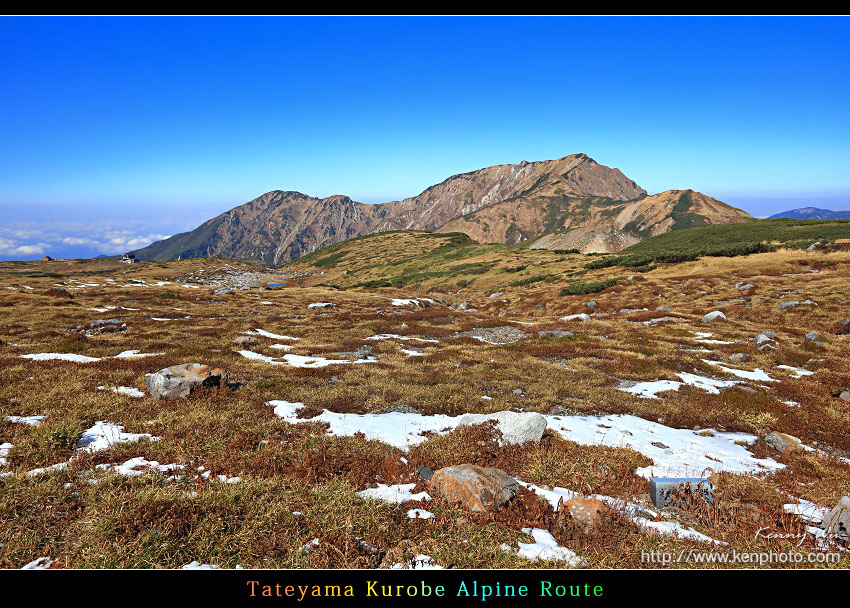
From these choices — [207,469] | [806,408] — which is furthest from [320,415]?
[806,408]

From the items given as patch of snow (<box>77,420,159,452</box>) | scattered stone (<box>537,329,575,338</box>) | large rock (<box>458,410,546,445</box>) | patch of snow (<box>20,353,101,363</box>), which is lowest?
scattered stone (<box>537,329,575,338</box>)

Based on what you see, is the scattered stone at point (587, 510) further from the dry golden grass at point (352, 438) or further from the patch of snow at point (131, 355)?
the patch of snow at point (131, 355)

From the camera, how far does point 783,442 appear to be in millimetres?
11602

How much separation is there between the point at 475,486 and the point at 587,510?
87.2 inches

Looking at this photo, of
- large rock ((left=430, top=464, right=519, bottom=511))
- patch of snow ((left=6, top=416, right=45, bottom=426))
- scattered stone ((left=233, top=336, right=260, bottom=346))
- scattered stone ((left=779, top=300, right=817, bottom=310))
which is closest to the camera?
large rock ((left=430, top=464, right=519, bottom=511))

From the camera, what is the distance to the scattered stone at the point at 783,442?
1145 centimetres

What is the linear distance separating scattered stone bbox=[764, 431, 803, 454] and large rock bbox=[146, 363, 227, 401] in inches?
803

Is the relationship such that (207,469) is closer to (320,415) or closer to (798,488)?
(320,415)

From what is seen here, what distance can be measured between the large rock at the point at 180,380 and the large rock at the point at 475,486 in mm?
10492

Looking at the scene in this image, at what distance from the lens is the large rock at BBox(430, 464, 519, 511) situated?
7.19 m

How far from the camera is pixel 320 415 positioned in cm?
1271

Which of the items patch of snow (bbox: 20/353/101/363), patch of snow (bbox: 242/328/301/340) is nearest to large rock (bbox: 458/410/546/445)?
patch of snow (bbox: 20/353/101/363)

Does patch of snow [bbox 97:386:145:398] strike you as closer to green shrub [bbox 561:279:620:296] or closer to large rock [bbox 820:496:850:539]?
large rock [bbox 820:496:850:539]

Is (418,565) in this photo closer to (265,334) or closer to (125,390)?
(125,390)
